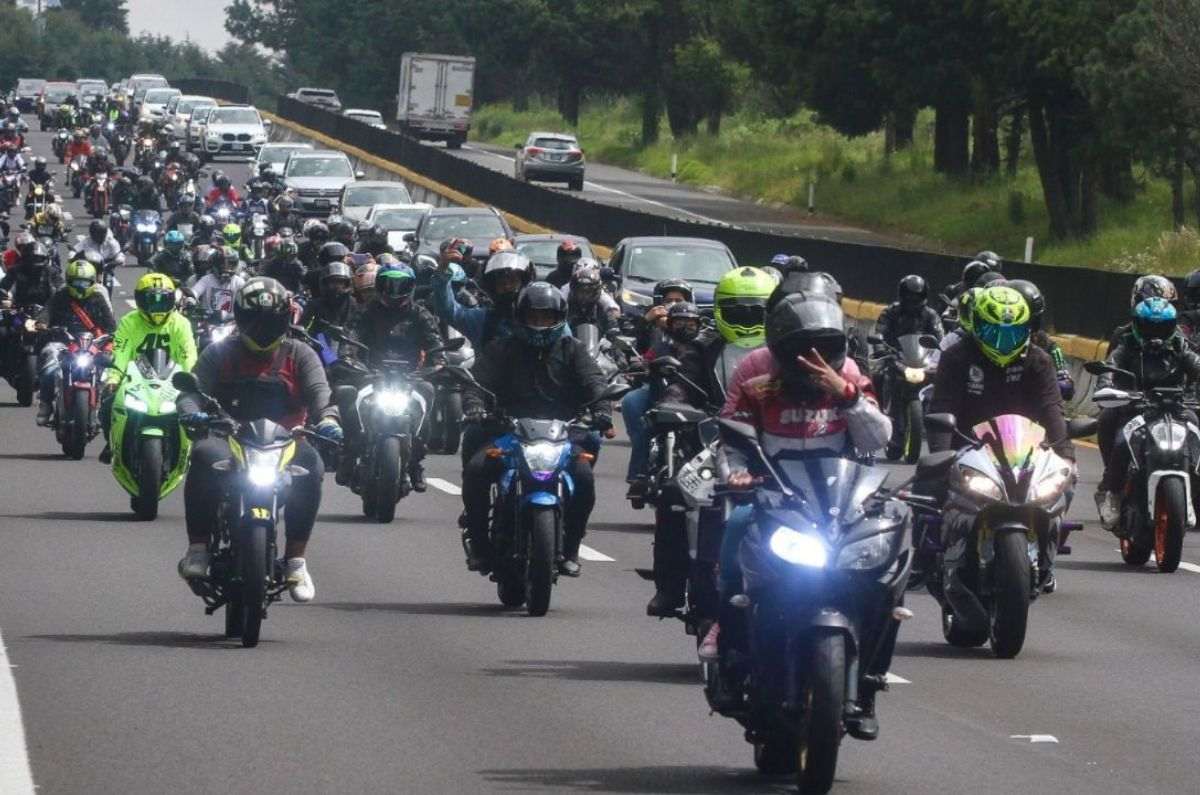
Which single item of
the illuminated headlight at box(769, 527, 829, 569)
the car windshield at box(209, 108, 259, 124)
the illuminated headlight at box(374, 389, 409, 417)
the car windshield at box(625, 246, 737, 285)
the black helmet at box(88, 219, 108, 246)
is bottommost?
the car windshield at box(209, 108, 259, 124)

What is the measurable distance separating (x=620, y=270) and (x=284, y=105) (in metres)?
72.1

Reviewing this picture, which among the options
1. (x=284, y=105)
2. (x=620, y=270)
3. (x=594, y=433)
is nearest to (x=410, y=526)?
(x=594, y=433)

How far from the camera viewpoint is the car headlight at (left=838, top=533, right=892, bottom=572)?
A: 902 cm

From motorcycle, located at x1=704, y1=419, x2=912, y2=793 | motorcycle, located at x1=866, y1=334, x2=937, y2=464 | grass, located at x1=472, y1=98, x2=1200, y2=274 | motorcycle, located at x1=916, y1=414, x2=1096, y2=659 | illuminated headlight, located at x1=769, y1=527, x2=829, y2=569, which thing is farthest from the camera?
grass, located at x1=472, y1=98, x2=1200, y2=274

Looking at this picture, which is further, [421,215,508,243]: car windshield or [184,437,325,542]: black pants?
[421,215,508,243]: car windshield

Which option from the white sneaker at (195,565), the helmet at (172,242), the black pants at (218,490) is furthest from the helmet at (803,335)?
the helmet at (172,242)

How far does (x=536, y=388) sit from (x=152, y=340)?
5.46 meters

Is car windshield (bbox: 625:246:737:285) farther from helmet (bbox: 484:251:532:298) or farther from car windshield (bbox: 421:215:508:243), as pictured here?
helmet (bbox: 484:251:532:298)

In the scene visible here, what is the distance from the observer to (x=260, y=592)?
487 inches

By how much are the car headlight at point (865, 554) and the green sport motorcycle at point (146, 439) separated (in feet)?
32.8

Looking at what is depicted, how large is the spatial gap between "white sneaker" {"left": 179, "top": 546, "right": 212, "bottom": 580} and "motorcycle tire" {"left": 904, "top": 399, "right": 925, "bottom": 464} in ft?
38.6

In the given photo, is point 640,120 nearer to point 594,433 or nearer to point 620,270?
point 620,270

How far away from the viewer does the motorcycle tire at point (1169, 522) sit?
16594mm

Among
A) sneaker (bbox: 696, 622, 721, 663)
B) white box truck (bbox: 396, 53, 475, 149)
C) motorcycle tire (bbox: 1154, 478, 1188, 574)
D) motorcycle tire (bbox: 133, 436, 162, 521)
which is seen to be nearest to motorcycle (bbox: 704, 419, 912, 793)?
sneaker (bbox: 696, 622, 721, 663)
